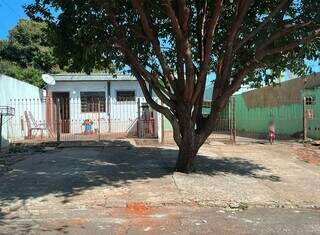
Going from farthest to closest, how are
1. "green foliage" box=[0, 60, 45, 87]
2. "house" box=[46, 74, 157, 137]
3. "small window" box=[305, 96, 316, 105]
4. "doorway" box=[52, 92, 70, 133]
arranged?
"green foliage" box=[0, 60, 45, 87] → "house" box=[46, 74, 157, 137] → "doorway" box=[52, 92, 70, 133] → "small window" box=[305, 96, 316, 105]

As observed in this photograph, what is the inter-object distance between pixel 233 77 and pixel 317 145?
7.85 metres

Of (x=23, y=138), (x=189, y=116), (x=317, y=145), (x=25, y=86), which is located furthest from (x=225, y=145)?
(x=25, y=86)

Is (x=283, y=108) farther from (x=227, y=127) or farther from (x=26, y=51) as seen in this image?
(x=26, y=51)

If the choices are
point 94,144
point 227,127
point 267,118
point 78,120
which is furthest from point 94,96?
point 94,144

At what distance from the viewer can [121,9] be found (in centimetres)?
1342

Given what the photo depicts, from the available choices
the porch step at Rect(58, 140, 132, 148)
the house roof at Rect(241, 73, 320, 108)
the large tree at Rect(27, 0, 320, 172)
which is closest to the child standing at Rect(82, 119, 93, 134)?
the porch step at Rect(58, 140, 132, 148)

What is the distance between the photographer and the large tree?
1252 cm

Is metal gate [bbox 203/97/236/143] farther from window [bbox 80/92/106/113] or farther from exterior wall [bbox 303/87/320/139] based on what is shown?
window [bbox 80/92/106/113]

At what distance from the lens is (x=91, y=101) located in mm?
30750

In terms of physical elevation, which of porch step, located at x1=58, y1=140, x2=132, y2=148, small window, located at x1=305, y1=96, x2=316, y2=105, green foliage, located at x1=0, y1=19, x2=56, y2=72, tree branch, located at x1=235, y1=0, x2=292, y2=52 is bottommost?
porch step, located at x1=58, y1=140, x2=132, y2=148

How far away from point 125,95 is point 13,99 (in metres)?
8.43

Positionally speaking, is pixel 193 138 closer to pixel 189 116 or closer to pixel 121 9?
pixel 189 116

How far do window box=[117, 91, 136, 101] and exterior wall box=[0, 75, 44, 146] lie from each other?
5146 millimetres

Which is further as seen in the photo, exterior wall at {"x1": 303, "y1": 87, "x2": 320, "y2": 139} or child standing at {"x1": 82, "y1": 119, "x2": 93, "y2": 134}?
child standing at {"x1": 82, "y1": 119, "x2": 93, "y2": 134}
